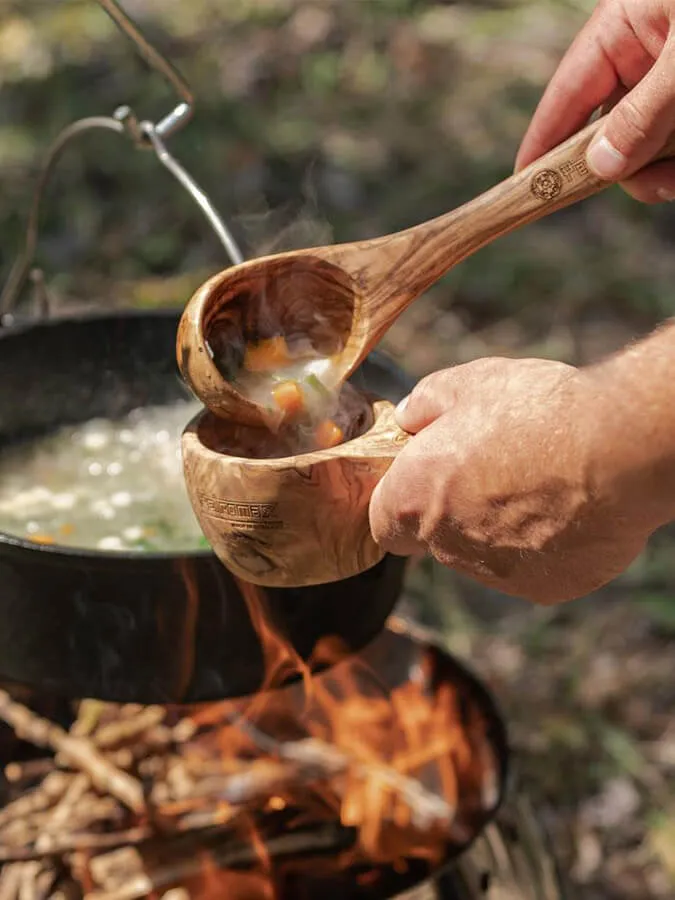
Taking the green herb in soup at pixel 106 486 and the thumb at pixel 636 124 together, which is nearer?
the thumb at pixel 636 124

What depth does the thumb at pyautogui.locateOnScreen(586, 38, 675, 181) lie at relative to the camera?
1.48 m

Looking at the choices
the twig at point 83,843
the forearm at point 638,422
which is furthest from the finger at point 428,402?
the twig at point 83,843

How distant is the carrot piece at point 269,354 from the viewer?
159 centimetres

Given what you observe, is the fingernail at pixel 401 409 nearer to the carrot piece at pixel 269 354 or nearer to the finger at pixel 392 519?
the finger at pixel 392 519

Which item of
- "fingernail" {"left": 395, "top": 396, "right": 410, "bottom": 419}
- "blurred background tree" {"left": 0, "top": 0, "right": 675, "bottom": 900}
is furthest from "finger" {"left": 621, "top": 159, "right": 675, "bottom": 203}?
"blurred background tree" {"left": 0, "top": 0, "right": 675, "bottom": 900}

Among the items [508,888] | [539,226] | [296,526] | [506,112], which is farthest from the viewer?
[506,112]

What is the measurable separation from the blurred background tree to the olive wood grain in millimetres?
1514

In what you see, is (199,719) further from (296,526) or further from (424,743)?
(296,526)

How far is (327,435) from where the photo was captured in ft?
4.93

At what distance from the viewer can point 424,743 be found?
216cm

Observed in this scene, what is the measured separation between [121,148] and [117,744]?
156 inches

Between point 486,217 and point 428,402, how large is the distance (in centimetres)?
32

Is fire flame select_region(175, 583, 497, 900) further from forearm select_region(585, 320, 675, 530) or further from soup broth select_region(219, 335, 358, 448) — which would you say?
forearm select_region(585, 320, 675, 530)

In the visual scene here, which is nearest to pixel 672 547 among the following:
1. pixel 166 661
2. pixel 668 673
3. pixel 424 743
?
pixel 668 673
